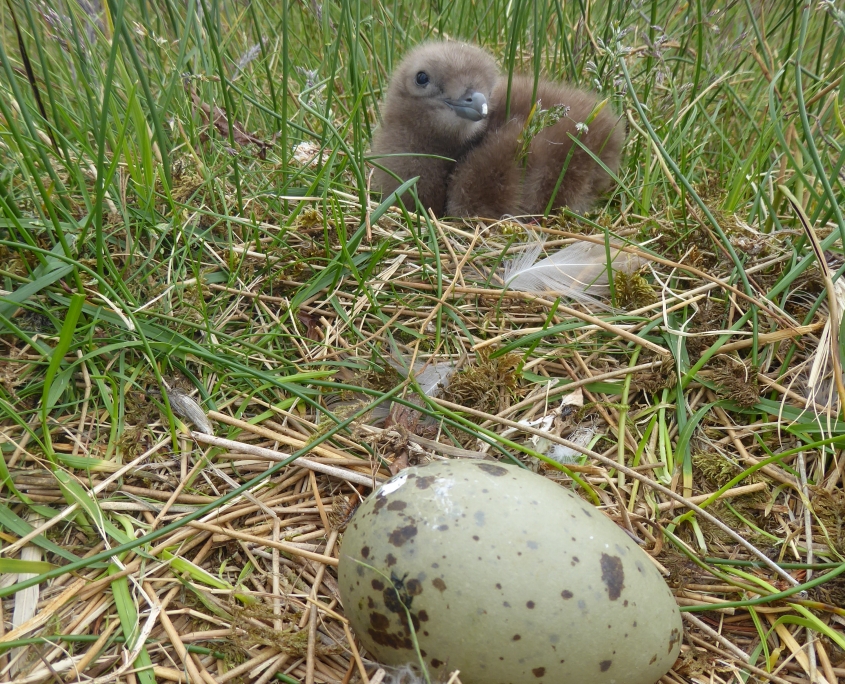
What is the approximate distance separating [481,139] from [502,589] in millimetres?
2087

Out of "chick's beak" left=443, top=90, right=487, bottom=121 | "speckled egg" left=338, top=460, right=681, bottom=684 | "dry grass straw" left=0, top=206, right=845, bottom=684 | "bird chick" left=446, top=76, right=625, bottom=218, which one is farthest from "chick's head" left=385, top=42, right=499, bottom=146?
"speckled egg" left=338, top=460, right=681, bottom=684

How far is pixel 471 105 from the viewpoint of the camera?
261 cm

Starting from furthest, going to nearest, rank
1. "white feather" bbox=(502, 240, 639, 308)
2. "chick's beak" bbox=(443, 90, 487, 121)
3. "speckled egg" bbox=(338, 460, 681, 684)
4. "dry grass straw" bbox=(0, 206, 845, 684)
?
"chick's beak" bbox=(443, 90, 487, 121), "white feather" bbox=(502, 240, 639, 308), "dry grass straw" bbox=(0, 206, 845, 684), "speckled egg" bbox=(338, 460, 681, 684)

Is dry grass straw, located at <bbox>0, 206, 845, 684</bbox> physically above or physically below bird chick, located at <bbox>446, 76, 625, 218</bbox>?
below

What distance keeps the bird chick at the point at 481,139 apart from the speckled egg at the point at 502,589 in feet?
5.05

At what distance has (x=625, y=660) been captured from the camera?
115cm

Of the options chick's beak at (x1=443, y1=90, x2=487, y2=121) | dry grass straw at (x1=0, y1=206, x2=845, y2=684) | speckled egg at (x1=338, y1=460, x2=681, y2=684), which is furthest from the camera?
chick's beak at (x1=443, y1=90, x2=487, y2=121)

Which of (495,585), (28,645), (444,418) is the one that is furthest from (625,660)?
(28,645)

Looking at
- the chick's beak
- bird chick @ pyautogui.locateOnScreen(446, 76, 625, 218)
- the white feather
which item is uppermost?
the chick's beak

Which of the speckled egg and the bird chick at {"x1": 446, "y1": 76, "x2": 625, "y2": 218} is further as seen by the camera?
the bird chick at {"x1": 446, "y1": 76, "x2": 625, "y2": 218}

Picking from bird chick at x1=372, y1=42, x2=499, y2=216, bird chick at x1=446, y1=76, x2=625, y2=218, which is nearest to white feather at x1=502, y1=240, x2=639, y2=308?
bird chick at x1=446, y1=76, x2=625, y2=218

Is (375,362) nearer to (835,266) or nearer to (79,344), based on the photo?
(79,344)

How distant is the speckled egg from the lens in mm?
1110

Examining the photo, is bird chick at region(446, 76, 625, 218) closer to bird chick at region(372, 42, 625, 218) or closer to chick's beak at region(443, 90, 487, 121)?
bird chick at region(372, 42, 625, 218)
